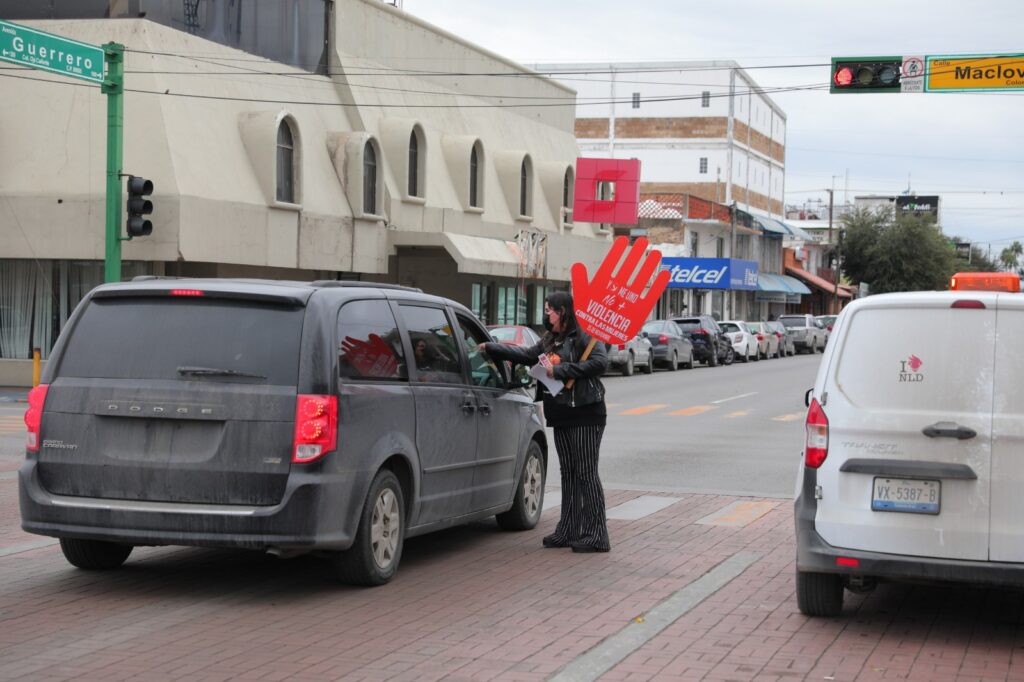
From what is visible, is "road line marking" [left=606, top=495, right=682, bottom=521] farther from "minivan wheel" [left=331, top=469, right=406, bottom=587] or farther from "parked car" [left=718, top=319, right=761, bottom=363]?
"parked car" [left=718, top=319, right=761, bottom=363]

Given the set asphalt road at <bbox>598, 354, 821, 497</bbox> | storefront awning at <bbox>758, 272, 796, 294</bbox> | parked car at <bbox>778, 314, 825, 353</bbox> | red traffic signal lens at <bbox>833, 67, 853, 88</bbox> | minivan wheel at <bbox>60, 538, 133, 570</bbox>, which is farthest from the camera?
storefront awning at <bbox>758, 272, 796, 294</bbox>

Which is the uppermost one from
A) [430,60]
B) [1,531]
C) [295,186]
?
[430,60]

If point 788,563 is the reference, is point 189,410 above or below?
above

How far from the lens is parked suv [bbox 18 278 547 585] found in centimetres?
734

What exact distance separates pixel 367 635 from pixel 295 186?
23.9m

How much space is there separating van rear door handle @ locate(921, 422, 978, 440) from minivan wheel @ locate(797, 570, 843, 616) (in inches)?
40.0

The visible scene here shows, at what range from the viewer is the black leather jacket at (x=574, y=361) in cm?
938

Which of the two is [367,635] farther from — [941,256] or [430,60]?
[941,256]

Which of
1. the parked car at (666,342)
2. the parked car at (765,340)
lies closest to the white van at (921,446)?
the parked car at (666,342)

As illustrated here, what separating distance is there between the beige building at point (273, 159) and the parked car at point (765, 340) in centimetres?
1322

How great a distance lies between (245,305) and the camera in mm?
7664

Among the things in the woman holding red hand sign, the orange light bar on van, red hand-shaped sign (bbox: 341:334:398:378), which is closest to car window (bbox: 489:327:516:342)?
the orange light bar on van

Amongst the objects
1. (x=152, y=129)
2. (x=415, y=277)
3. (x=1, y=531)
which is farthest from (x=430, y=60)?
(x=1, y=531)

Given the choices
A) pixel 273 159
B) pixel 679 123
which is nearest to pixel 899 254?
pixel 679 123
